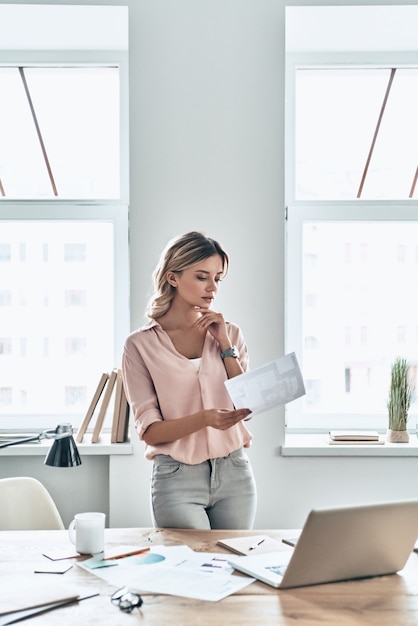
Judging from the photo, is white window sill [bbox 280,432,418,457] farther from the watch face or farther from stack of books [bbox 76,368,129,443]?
the watch face

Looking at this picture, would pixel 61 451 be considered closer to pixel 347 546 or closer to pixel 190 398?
pixel 190 398

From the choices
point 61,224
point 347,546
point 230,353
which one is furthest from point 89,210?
point 347,546

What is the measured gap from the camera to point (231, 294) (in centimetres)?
337

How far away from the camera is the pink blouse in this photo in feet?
7.95

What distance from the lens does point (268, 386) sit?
235 cm

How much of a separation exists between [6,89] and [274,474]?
7.57 ft

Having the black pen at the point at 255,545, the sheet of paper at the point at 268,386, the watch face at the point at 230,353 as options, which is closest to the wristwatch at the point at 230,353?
the watch face at the point at 230,353

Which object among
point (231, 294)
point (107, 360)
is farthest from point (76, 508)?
point (231, 294)

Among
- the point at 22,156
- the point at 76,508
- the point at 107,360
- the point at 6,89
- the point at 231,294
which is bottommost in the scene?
the point at 76,508

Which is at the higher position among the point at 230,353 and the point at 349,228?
the point at 349,228

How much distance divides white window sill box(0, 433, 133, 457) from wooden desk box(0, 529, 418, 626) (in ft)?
4.69

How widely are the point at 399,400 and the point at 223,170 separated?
1.31m

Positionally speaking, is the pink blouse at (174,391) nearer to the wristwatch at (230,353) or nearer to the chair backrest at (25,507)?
the wristwatch at (230,353)

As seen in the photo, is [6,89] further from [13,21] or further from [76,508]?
[76,508]
